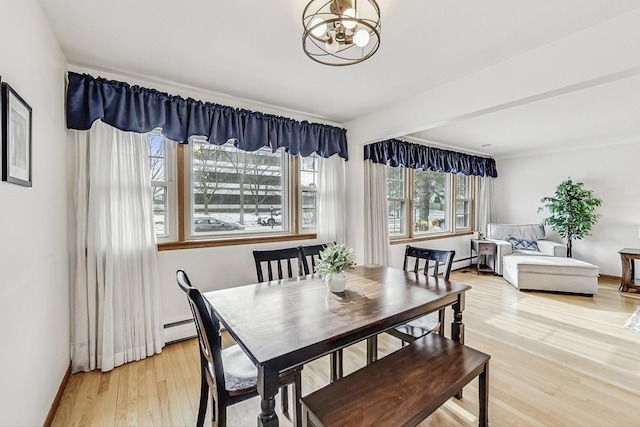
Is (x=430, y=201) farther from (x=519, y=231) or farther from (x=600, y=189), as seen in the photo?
(x=600, y=189)

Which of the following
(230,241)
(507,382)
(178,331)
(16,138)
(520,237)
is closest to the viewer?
(16,138)

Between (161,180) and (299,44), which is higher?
(299,44)

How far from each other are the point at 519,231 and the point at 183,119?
590 centimetres

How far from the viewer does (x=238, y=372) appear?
1.51 m

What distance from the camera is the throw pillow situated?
520cm

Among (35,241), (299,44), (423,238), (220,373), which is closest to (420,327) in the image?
(220,373)

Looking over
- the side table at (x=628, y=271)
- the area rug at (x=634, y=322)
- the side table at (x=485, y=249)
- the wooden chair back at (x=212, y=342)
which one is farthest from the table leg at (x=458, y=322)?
the side table at (x=628, y=271)

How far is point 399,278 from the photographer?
223 centimetres

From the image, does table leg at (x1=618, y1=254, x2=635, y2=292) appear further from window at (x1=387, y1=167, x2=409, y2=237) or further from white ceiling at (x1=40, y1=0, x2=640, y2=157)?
window at (x1=387, y1=167, x2=409, y2=237)

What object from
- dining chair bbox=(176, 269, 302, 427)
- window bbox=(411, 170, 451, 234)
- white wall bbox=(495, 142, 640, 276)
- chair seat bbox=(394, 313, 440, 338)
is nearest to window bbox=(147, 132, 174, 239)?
dining chair bbox=(176, 269, 302, 427)

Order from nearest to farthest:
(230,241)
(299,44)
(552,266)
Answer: (299,44), (230,241), (552,266)

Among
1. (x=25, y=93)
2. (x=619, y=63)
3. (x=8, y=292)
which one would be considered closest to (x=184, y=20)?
(x=25, y=93)

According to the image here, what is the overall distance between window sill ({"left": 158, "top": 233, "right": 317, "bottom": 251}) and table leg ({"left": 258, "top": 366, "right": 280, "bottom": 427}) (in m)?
1.98

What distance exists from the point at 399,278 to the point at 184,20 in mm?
2276
